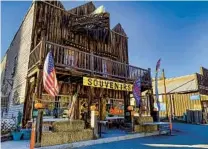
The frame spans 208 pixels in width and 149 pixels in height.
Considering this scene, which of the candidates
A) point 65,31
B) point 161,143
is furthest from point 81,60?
point 161,143

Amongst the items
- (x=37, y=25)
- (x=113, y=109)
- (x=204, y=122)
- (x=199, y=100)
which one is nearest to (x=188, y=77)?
(x=199, y=100)

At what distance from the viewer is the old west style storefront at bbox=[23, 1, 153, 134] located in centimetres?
1005

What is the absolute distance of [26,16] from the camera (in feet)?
44.5

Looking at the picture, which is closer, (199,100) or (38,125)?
(38,125)

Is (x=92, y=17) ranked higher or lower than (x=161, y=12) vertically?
higher

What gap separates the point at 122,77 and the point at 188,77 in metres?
17.4

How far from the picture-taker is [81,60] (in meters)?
10.2

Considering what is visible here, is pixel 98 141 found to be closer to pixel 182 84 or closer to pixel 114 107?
pixel 114 107

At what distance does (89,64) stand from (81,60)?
62 cm

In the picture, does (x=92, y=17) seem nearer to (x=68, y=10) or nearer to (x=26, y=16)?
(x=68, y=10)

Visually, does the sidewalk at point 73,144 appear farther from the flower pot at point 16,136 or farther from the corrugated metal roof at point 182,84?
the corrugated metal roof at point 182,84

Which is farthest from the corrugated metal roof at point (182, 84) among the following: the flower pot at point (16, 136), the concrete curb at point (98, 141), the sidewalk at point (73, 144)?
the flower pot at point (16, 136)

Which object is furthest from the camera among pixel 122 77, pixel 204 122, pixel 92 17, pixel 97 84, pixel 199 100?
pixel 199 100

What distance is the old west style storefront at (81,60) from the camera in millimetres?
10047
